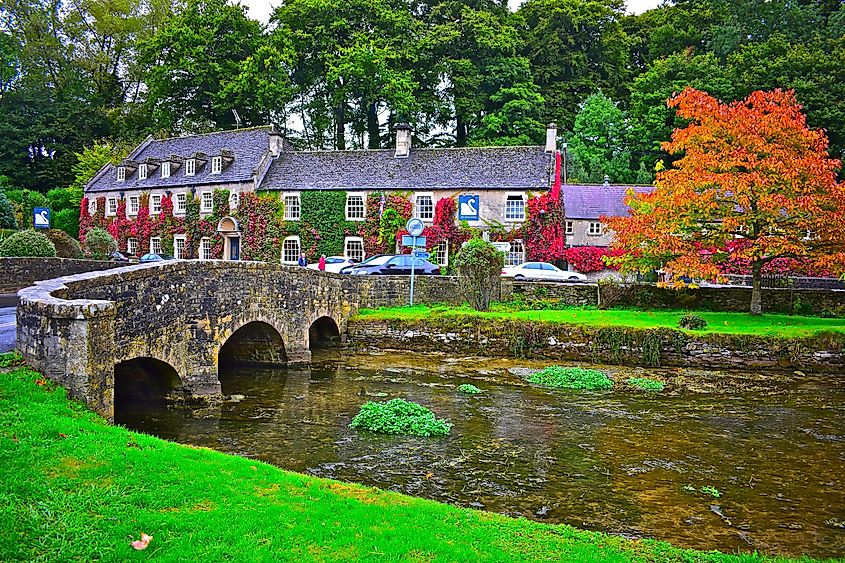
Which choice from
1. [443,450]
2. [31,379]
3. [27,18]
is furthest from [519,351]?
[27,18]

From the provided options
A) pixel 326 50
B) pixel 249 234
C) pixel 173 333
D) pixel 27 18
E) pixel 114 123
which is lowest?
pixel 173 333

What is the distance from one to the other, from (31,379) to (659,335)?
62.3 feet

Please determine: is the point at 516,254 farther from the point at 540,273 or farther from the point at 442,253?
the point at 540,273

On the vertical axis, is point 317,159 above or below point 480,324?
above

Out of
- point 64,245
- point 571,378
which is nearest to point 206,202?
point 64,245

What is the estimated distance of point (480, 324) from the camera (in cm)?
2478

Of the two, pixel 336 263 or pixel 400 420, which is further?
pixel 336 263

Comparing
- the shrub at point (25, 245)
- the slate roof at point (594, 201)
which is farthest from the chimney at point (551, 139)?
the shrub at point (25, 245)

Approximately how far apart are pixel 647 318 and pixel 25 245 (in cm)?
2397

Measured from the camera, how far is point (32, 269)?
23.3 meters

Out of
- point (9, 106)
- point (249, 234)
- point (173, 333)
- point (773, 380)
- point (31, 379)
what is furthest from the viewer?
point (9, 106)

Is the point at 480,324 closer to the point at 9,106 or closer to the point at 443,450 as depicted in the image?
the point at 443,450

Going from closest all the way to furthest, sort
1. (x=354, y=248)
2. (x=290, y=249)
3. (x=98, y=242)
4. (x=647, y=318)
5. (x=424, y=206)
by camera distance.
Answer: (x=647, y=318), (x=98, y=242), (x=424, y=206), (x=354, y=248), (x=290, y=249)

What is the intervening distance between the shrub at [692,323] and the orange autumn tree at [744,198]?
1879mm
